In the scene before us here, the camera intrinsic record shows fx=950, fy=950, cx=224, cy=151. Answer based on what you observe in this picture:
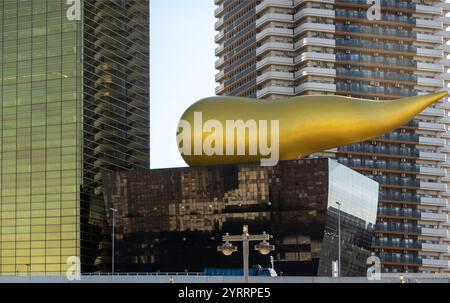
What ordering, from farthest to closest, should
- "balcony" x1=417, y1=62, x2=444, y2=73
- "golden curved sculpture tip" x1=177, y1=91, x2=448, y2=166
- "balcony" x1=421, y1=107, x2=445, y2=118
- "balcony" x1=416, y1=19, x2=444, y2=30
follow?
"balcony" x1=416, y1=19, x2=444, y2=30
"balcony" x1=417, y1=62, x2=444, y2=73
"balcony" x1=421, y1=107, x2=445, y2=118
"golden curved sculpture tip" x1=177, y1=91, x2=448, y2=166

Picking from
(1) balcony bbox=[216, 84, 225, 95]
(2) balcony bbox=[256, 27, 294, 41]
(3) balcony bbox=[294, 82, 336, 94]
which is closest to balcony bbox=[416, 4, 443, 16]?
(3) balcony bbox=[294, 82, 336, 94]

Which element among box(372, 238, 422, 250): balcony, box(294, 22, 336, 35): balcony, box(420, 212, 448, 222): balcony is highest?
box(294, 22, 336, 35): balcony

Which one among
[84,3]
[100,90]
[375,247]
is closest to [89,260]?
[100,90]

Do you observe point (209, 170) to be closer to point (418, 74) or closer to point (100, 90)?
point (100, 90)

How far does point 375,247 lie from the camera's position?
494 feet

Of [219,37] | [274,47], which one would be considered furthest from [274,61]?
[219,37]

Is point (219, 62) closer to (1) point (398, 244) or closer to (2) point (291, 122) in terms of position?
(1) point (398, 244)

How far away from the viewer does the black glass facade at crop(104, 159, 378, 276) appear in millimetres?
97812

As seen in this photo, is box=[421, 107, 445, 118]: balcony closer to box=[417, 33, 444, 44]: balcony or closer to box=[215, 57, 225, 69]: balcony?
box=[417, 33, 444, 44]: balcony

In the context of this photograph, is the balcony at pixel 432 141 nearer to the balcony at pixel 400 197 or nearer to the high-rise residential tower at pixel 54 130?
the balcony at pixel 400 197

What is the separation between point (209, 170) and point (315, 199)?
11.4 m

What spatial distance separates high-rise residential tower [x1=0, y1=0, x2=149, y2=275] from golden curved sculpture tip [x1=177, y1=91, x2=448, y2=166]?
32032 mm

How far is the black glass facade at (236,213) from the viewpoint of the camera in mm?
97812

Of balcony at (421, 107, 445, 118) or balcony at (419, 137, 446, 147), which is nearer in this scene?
balcony at (419, 137, 446, 147)
